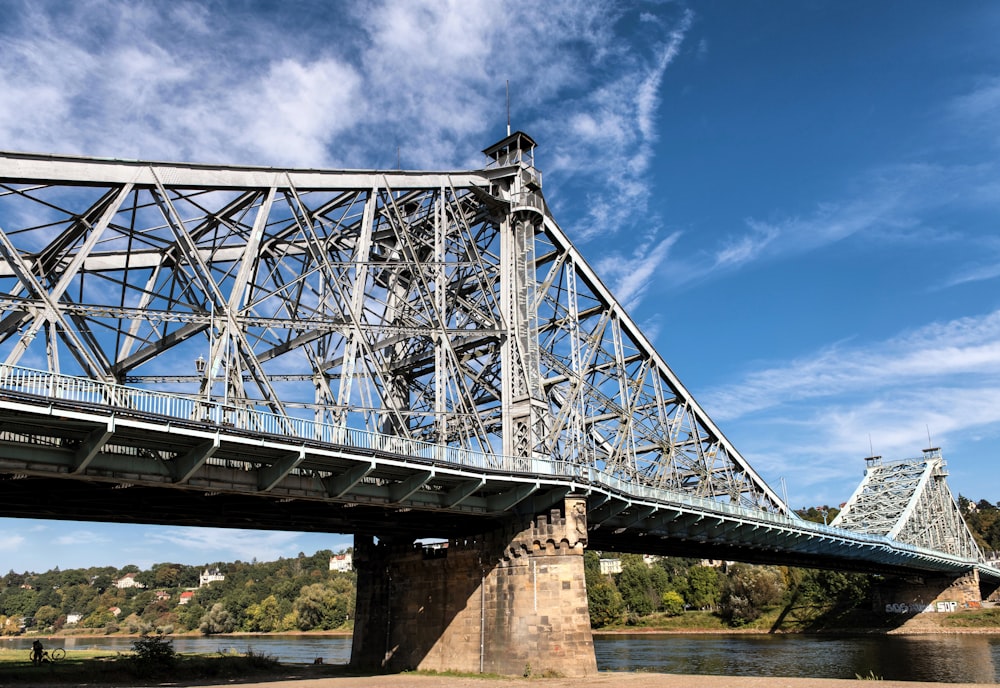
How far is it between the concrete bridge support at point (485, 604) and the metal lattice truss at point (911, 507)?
74.4 m

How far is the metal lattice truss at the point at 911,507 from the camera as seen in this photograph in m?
105

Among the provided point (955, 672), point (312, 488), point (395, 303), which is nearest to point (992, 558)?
point (955, 672)

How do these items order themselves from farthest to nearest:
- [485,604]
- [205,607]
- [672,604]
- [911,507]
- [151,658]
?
[205,607], [672,604], [911,507], [151,658], [485,604]

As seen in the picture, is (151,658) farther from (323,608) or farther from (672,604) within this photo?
(672,604)

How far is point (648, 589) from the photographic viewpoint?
12194 centimetres

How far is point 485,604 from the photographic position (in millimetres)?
35938

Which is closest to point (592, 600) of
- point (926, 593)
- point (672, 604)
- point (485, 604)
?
point (672, 604)

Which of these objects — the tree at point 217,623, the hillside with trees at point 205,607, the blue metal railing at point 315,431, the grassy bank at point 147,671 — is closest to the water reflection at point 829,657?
the blue metal railing at point 315,431

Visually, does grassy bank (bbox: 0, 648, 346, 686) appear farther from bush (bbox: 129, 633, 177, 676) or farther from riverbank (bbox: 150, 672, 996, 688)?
riverbank (bbox: 150, 672, 996, 688)

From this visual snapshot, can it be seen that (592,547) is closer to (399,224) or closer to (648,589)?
(399,224)

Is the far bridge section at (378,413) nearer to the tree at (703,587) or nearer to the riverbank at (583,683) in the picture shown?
the riverbank at (583,683)

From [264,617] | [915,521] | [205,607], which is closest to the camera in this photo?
[915,521]

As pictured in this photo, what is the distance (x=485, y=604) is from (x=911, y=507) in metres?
88.7

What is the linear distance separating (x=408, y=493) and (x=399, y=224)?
46.8 ft
